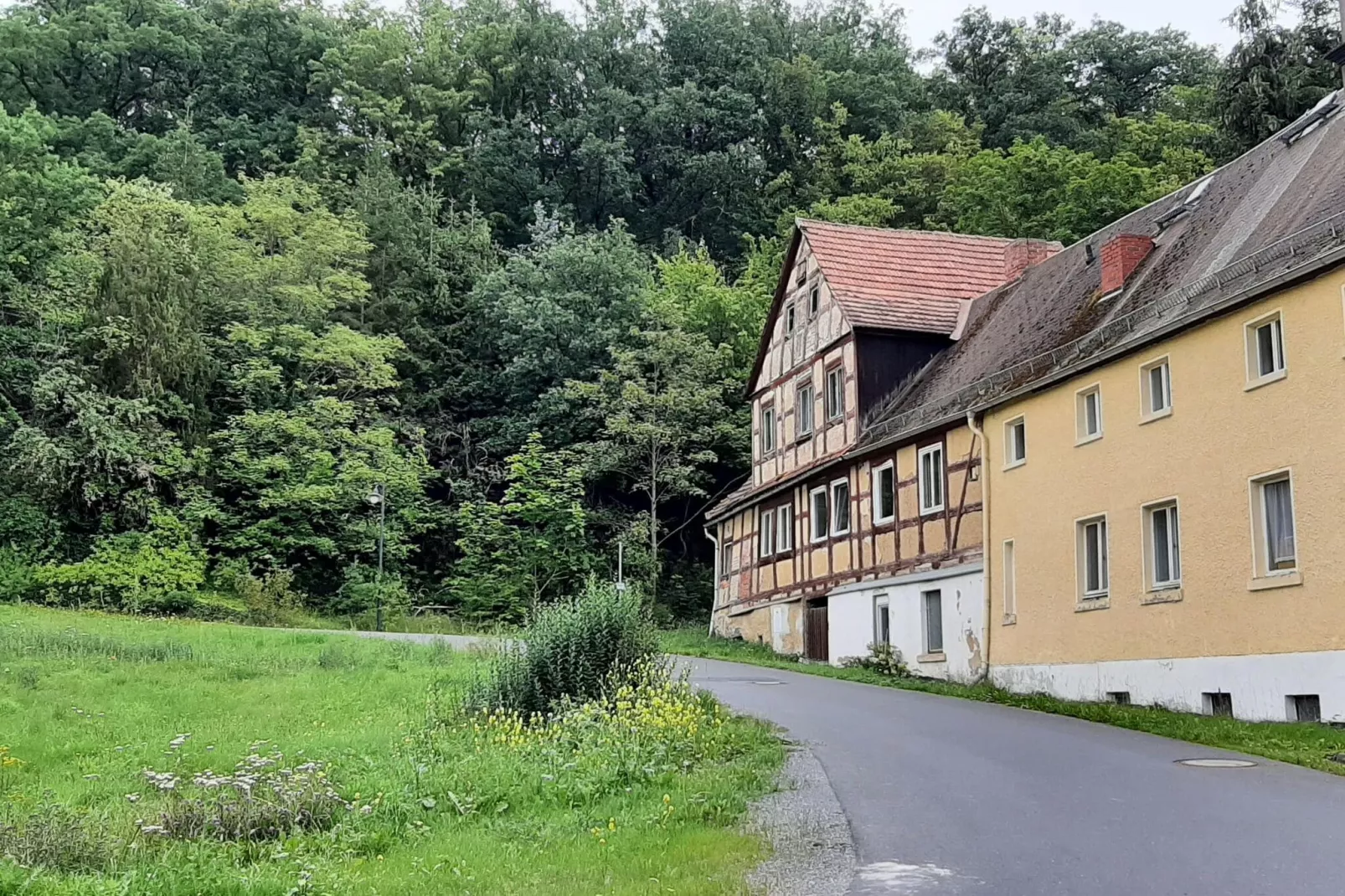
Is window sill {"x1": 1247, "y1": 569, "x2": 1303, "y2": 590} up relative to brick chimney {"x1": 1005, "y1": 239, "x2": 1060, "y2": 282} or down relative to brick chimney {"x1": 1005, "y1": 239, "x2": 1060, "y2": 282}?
down

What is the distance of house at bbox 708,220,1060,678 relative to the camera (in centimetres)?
2433

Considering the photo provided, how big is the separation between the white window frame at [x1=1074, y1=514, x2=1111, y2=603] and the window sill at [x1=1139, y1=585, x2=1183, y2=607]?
0.95m

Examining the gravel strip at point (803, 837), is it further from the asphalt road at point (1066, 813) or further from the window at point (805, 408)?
the window at point (805, 408)

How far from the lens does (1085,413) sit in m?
20.1

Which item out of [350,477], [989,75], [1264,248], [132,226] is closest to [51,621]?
[350,477]

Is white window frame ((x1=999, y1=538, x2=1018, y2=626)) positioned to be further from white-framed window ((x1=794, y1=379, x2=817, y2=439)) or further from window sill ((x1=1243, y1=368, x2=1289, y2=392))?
white-framed window ((x1=794, y1=379, x2=817, y2=439))

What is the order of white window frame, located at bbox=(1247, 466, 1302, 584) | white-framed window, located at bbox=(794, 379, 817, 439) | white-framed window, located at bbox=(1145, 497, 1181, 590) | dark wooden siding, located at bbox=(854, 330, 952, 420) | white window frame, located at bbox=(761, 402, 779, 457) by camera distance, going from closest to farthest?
white window frame, located at bbox=(1247, 466, 1302, 584) < white-framed window, located at bbox=(1145, 497, 1181, 590) < dark wooden siding, located at bbox=(854, 330, 952, 420) < white-framed window, located at bbox=(794, 379, 817, 439) < white window frame, located at bbox=(761, 402, 779, 457)

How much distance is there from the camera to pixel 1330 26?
1559 inches

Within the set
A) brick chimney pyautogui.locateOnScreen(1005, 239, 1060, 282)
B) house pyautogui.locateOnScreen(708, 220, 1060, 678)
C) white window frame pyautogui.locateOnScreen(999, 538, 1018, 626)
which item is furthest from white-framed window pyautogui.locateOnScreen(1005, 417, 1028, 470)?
brick chimney pyautogui.locateOnScreen(1005, 239, 1060, 282)

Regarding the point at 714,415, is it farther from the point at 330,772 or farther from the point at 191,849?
the point at 191,849

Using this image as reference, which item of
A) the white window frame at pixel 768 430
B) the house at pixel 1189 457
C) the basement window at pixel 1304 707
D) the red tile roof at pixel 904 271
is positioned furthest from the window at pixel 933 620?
the white window frame at pixel 768 430

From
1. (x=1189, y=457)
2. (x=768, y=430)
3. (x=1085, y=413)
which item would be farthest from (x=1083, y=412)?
(x=768, y=430)

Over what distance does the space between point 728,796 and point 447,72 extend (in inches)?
2162

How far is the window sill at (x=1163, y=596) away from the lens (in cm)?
1741
